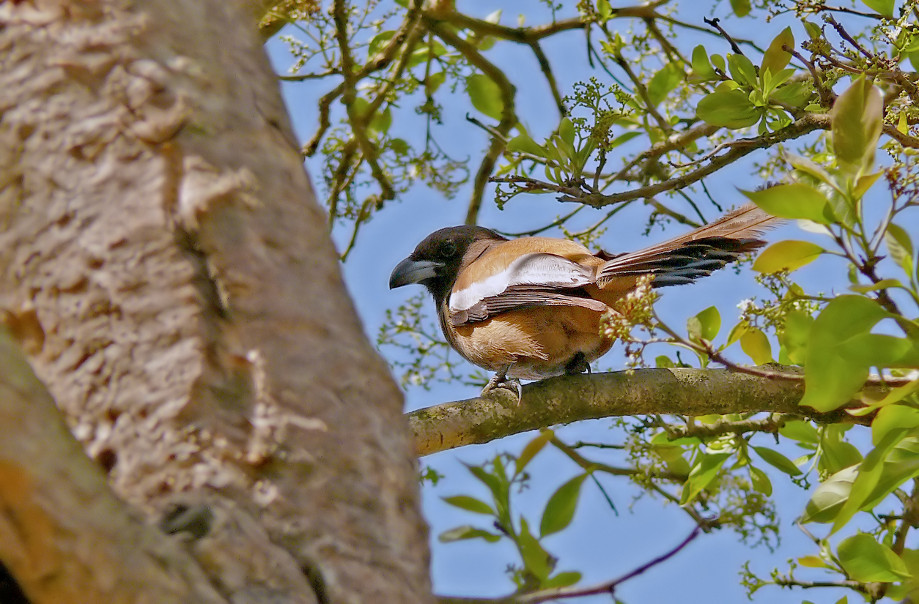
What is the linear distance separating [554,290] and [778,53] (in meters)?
1.33

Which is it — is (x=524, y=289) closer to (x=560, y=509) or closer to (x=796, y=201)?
(x=560, y=509)

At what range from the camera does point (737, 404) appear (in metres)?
3.03

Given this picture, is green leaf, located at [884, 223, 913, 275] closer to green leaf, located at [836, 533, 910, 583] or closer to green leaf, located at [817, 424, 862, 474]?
green leaf, located at [836, 533, 910, 583]

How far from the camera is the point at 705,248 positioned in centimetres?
339

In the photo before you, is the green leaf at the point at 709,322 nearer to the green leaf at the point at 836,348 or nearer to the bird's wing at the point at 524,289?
the bird's wing at the point at 524,289

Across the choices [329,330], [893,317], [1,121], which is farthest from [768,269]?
[1,121]

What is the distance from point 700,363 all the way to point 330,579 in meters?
2.12

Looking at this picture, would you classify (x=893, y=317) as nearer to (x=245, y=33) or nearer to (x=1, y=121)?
(x=245, y=33)

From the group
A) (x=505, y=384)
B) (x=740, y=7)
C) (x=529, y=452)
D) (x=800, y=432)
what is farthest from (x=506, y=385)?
(x=740, y=7)

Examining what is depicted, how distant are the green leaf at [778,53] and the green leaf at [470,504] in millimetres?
1681

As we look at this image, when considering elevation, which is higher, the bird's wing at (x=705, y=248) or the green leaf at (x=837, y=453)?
the bird's wing at (x=705, y=248)

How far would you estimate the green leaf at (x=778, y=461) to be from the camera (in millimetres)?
3164

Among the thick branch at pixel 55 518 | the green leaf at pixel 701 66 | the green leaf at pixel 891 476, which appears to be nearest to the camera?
the thick branch at pixel 55 518

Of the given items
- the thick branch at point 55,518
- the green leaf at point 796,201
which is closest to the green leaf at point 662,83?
the green leaf at point 796,201
